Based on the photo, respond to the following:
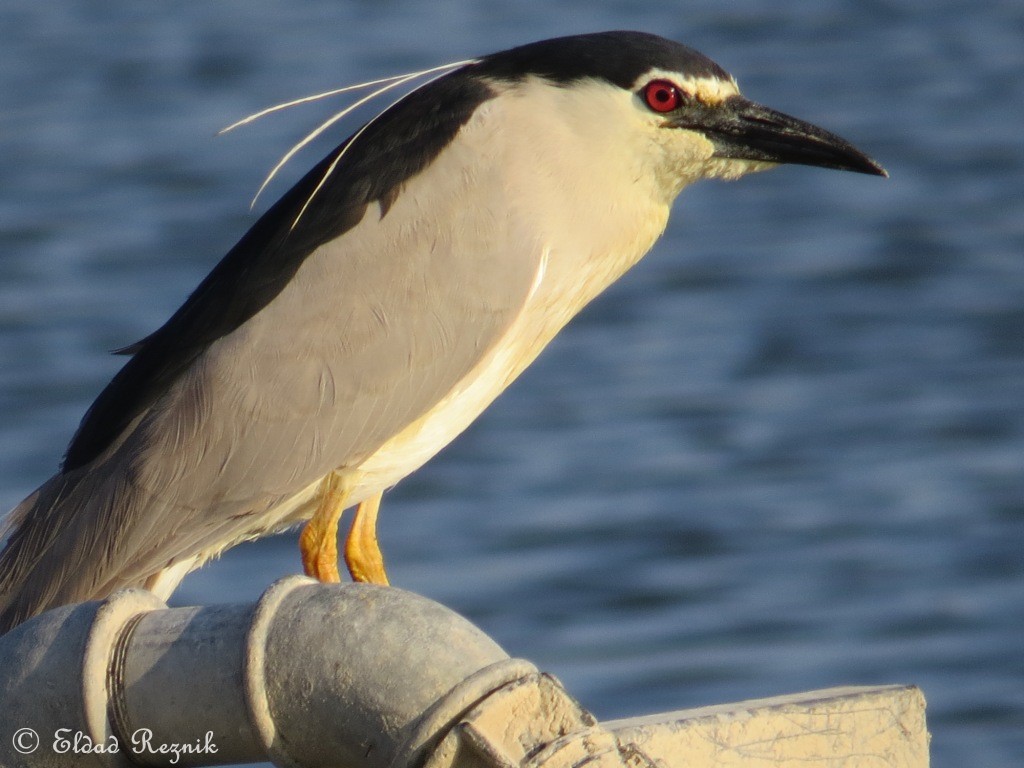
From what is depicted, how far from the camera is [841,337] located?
10.9 m

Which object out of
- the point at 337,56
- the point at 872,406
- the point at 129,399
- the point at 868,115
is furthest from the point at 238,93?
the point at 129,399

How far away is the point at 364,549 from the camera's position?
4203 millimetres

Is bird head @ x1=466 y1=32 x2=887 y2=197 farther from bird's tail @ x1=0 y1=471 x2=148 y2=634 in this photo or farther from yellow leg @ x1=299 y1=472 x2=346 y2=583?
bird's tail @ x1=0 y1=471 x2=148 y2=634

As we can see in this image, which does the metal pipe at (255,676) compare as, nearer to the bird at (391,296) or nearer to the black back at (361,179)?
the bird at (391,296)

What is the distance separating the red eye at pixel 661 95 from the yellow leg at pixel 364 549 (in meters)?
1.09

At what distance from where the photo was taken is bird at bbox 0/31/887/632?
3.94 meters

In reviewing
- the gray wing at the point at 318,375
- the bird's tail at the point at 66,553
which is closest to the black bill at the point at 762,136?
the gray wing at the point at 318,375

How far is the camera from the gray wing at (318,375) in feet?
12.9

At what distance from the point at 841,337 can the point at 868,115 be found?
2701 mm

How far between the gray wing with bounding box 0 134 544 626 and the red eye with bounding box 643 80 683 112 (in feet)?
1.26

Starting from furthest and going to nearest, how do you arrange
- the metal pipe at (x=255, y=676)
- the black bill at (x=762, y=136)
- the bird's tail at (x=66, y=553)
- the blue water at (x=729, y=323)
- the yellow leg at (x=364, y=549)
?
the blue water at (x=729, y=323), the yellow leg at (x=364, y=549), the black bill at (x=762, y=136), the bird's tail at (x=66, y=553), the metal pipe at (x=255, y=676)

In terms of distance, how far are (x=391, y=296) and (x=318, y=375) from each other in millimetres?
234
